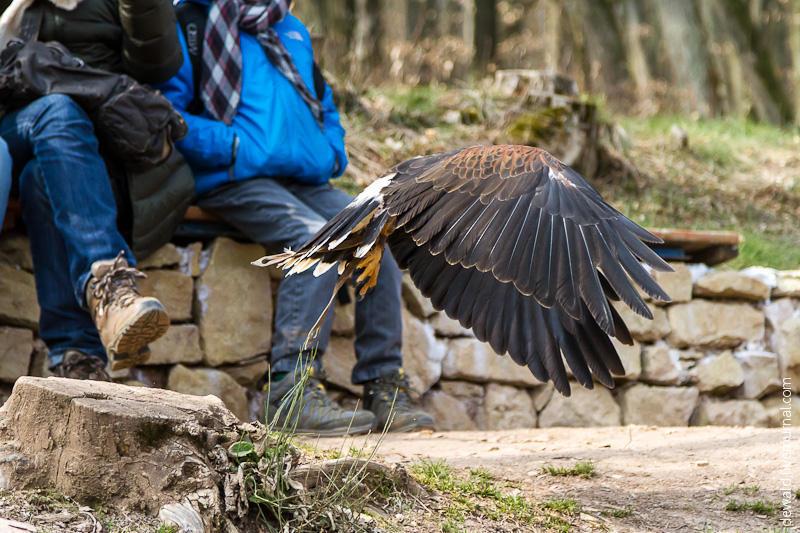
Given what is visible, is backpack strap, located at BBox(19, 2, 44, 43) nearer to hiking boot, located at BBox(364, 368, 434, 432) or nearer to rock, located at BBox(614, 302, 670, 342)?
hiking boot, located at BBox(364, 368, 434, 432)

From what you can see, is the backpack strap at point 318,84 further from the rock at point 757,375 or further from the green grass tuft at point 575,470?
the rock at point 757,375

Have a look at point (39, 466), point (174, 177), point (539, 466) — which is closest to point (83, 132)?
point (174, 177)

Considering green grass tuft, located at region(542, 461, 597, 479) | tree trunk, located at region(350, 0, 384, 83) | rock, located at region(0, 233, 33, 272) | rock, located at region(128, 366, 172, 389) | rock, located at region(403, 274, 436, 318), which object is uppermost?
tree trunk, located at region(350, 0, 384, 83)

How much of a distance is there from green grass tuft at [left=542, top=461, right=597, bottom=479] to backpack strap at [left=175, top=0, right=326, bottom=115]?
7.83 ft

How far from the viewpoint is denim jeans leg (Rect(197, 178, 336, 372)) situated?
187 inches

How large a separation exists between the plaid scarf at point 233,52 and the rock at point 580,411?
6.58 ft

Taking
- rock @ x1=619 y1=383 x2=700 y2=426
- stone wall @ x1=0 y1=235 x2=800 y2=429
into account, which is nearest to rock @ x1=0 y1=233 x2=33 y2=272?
stone wall @ x1=0 y1=235 x2=800 y2=429

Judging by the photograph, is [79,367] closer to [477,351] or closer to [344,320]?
[344,320]

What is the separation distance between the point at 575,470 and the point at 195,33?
269cm

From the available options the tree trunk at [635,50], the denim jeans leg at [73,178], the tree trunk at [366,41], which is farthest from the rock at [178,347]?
the tree trunk at [635,50]

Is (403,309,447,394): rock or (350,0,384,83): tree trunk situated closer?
(403,309,447,394): rock

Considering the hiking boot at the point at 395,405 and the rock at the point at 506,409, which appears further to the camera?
the rock at the point at 506,409

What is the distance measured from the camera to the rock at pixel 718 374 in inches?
242

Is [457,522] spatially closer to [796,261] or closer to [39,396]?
[39,396]
